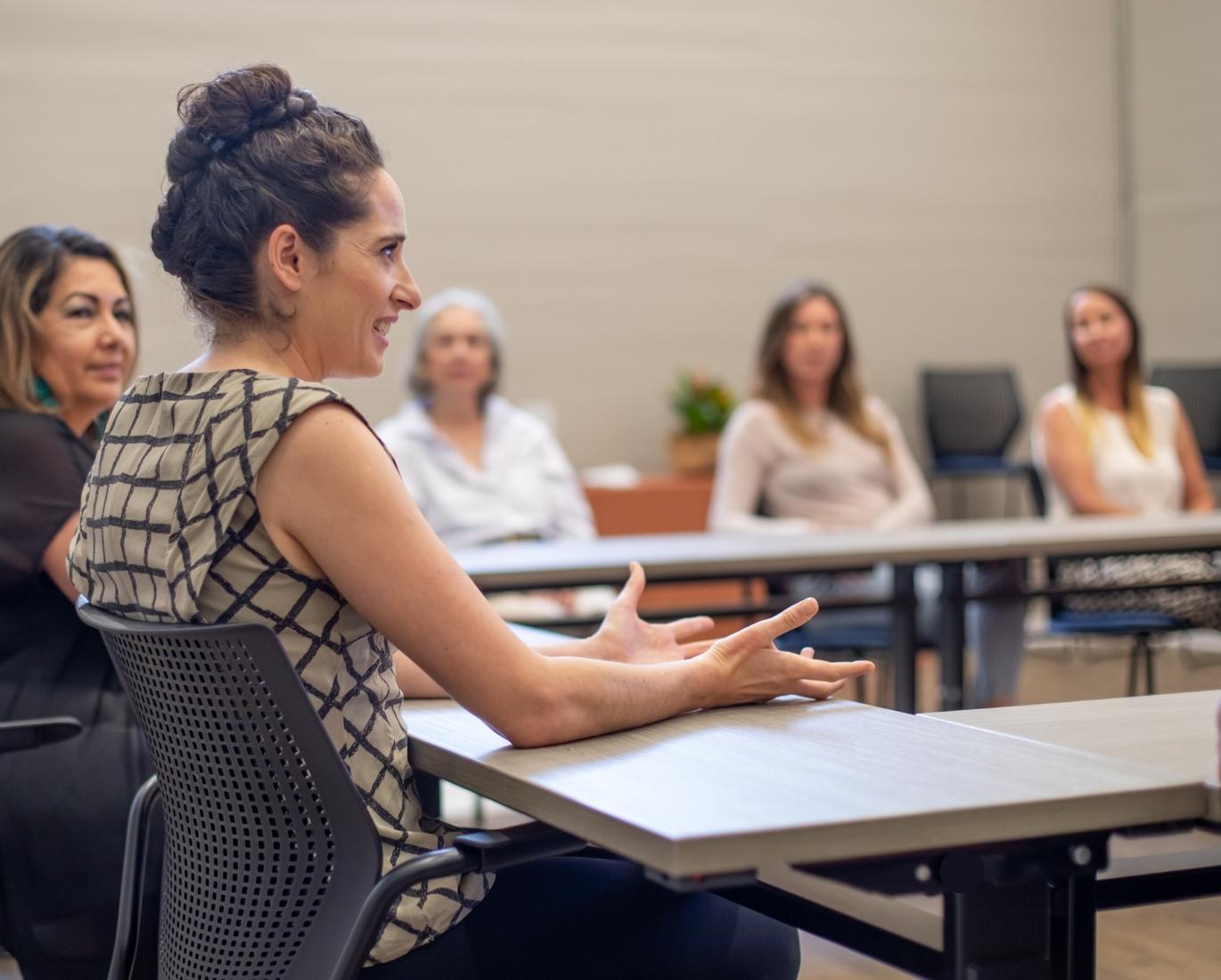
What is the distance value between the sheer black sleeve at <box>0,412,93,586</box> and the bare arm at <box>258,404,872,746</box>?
79 cm

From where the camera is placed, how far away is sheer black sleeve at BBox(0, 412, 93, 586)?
5.97 feet

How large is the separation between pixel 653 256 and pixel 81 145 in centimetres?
257

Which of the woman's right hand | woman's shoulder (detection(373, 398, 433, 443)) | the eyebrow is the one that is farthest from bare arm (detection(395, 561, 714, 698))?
woman's shoulder (detection(373, 398, 433, 443))

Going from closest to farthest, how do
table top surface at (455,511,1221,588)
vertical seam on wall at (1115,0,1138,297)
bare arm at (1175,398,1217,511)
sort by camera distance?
table top surface at (455,511,1221,588) < bare arm at (1175,398,1217,511) < vertical seam on wall at (1115,0,1138,297)

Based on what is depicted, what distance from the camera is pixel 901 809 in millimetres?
920

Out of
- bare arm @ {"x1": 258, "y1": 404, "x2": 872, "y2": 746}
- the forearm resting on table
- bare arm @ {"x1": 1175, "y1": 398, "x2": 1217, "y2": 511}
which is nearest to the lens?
bare arm @ {"x1": 258, "y1": 404, "x2": 872, "y2": 746}

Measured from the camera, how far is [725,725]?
127 centimetres

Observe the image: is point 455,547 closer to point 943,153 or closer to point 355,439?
point 355,439

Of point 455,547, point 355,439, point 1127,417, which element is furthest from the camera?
point 1127,417

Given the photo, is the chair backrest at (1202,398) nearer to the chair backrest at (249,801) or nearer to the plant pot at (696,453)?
the plant pot at (696,453)

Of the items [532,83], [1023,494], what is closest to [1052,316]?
[1023,494]

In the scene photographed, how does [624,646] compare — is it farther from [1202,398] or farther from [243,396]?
[1202,398]

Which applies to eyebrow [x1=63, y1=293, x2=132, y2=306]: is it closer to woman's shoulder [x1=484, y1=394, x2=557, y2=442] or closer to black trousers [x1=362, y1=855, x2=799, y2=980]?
black trousers [x1=362, y1=855, x2=799, y2=980]

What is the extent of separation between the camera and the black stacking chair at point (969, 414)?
23.0 feet
